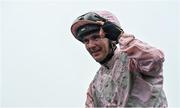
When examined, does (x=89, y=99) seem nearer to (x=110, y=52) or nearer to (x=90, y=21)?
(x=110, y=52)

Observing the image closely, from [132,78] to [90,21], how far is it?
0.56m

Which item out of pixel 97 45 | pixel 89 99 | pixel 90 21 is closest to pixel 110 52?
pixel 97 45

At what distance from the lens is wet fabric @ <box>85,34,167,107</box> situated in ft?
13.0

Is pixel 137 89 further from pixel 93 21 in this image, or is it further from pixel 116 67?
pixel 93 21

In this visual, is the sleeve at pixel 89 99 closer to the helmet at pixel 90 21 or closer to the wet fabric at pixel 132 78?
the wet fabric at pixel 132 78

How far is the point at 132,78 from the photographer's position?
164 inches

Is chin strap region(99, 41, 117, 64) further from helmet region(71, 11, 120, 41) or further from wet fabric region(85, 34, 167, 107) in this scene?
helmet region(71, 11, 120, 41)

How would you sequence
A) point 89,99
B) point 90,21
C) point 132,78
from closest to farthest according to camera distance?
1. point 132,78
2. point 90,21
3. point 89,99

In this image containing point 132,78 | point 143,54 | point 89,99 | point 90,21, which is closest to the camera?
point 143,54

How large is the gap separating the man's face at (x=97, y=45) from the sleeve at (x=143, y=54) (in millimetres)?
279

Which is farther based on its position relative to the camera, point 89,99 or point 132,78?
point 89,99

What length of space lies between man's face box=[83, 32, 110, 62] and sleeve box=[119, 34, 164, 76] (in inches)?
11.0

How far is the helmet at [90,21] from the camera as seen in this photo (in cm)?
430

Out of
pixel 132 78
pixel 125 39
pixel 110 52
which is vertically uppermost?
pixel 125 39
